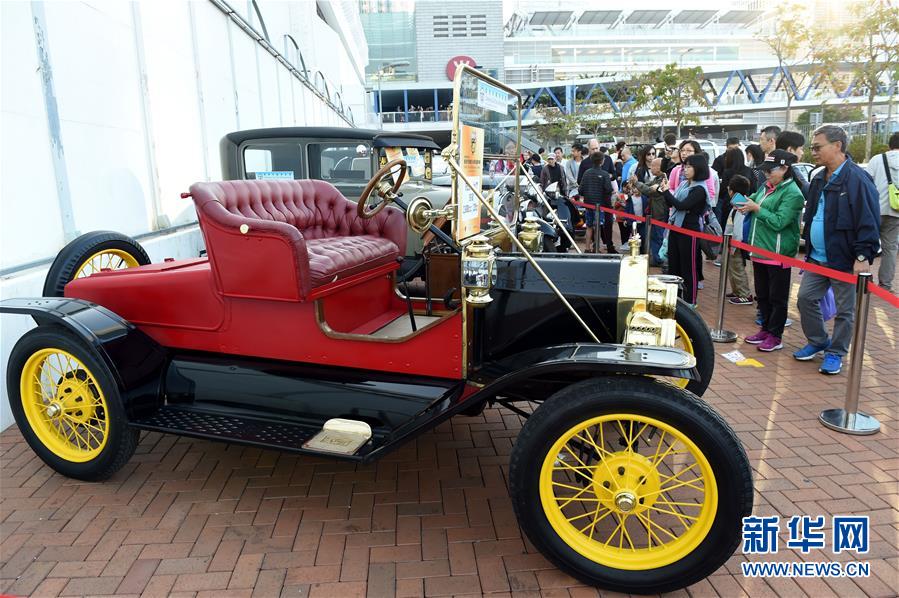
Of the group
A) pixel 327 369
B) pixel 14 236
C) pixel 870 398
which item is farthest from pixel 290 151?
pixel 870 398

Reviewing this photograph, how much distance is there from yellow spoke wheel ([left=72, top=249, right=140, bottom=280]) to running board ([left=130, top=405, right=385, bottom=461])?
46.5 inches

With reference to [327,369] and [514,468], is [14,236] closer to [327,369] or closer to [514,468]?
[327,369]

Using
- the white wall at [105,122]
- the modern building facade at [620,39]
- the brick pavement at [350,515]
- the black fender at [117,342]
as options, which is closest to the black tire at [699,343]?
the brick pavement at [350,515]

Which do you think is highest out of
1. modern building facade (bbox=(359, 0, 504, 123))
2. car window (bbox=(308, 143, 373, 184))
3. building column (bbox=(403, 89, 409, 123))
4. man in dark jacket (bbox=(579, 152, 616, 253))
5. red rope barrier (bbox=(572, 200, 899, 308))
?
modern building facade (bbox=(359, 0, 504, 123))

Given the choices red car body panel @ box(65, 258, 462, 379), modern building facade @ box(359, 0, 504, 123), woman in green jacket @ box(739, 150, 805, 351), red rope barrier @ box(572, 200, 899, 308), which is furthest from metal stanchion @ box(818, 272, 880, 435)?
modern building facade @ box(359, 0, 504, 123)

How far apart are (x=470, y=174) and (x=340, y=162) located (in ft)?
12.6

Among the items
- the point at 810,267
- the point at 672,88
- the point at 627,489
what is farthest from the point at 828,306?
the point at 672,88

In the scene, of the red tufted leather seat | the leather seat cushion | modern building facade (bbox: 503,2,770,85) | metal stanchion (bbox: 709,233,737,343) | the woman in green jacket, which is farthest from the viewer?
modern building facade (bbox: 503,2,770,85)

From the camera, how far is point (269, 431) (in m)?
2.67

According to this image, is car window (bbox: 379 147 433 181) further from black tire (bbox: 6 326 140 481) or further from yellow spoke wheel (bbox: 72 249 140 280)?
black tire (bbox: 6 326 140 481)

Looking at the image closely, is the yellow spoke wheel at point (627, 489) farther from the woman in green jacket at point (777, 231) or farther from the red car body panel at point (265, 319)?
the woman in green jacket at point (777, 231)

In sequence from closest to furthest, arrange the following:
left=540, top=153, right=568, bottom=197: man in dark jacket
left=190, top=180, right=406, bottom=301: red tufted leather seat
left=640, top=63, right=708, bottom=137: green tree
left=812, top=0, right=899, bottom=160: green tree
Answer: left=190, top=180, right=406, bottom=301: red tufted leather seat, left=540, top=153, right=568, bottom=197: man in dark jacket, left=812, top=0, right=899, bottom=160: green tree, left=640, top=63, right=708, bottom=137: green tree

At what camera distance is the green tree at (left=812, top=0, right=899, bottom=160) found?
585 inches

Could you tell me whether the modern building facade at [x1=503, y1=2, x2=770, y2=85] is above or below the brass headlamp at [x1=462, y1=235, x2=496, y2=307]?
above
